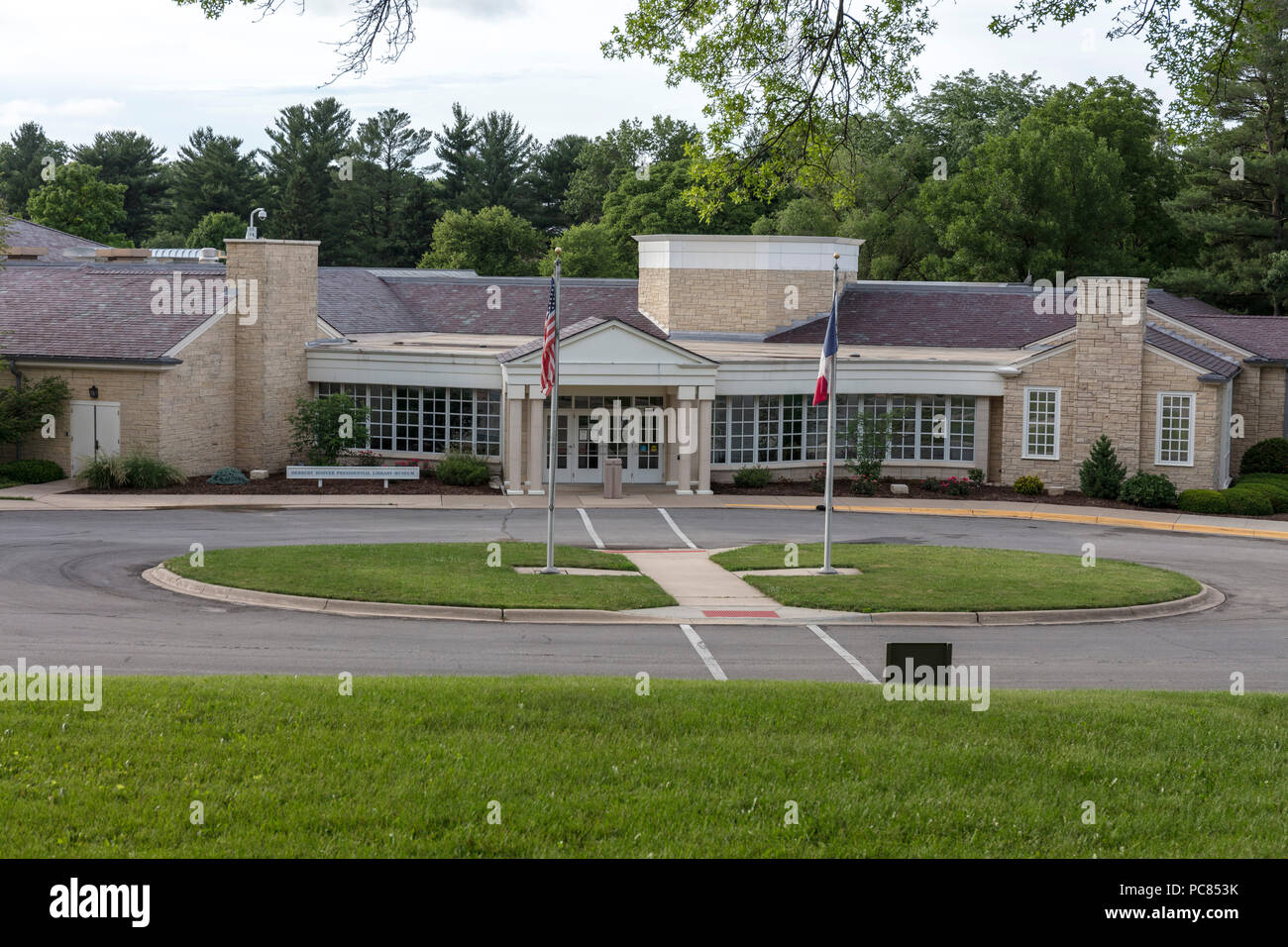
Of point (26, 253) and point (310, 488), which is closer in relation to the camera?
point (310, 488)

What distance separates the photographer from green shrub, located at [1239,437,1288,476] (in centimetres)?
3991

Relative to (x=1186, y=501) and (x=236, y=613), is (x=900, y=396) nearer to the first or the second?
(x=1186, y=501)

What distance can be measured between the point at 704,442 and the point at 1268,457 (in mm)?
16649

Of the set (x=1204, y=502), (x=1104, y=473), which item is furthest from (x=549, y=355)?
(x=1204, y=502)

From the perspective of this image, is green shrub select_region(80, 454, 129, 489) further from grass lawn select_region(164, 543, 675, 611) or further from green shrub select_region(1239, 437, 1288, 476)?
green shrub select_region(1239, 437, 1288, 476)

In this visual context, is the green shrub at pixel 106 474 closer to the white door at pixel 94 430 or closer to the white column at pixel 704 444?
the white door at pixel 94 430

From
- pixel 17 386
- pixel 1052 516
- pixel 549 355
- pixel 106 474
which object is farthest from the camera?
pixel 17 386

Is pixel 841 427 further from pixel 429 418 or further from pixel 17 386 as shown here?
pixel 17 386

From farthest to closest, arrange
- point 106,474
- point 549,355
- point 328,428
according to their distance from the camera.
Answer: point 328,428
point 106,474
point 549,355

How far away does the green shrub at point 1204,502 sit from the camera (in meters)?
35.0

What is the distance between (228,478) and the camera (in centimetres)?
3556

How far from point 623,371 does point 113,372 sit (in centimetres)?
1286

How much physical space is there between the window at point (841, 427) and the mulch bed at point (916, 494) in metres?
1.10
